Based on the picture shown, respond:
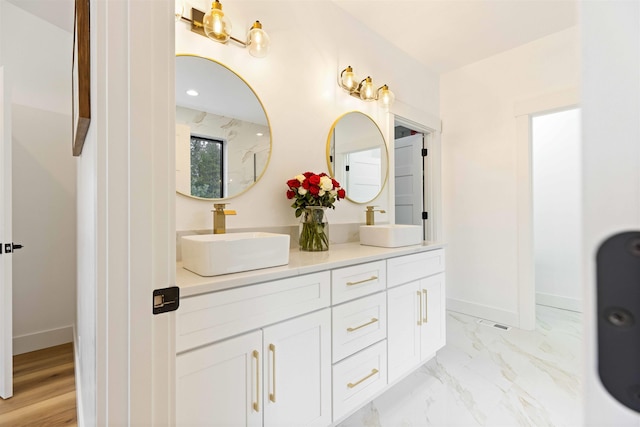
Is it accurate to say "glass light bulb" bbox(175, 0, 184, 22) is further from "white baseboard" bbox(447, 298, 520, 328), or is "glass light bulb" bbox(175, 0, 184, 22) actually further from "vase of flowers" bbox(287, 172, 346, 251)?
"white baseboard" bbox(447, 298, 520, 328)

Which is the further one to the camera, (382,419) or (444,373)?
(444,373)

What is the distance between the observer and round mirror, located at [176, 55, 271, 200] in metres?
1.51

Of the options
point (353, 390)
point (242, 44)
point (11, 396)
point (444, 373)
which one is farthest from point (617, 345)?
point (11, 396)

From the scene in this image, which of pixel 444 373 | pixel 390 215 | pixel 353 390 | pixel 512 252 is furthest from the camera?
pixel 512 252

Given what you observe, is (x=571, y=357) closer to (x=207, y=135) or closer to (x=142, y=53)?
(x=207, y=135)

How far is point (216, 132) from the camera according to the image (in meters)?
1.62

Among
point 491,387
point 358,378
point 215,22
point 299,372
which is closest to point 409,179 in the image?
point 491,387

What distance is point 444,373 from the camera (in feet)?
6.60

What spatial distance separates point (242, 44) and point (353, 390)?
1.89 meters

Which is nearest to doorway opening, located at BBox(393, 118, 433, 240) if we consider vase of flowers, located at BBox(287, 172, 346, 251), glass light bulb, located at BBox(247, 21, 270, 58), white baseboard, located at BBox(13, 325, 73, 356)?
vase of flowers, located at BBox(287, 172, 346, 251)

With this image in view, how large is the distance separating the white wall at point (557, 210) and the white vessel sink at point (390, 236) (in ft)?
7.57

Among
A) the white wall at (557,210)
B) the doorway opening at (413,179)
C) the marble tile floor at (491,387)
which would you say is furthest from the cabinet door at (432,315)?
the white wall at (557,210)

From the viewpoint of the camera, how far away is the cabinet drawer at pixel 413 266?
1719 millimetres

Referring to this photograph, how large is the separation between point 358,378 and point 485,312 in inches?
80.5
